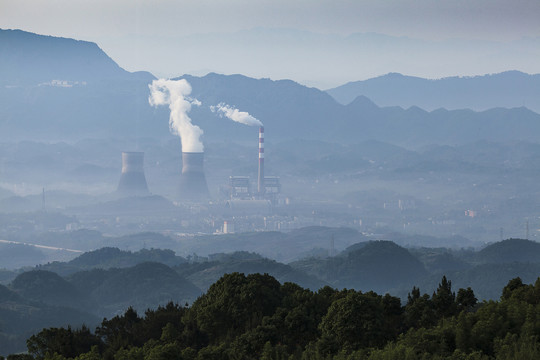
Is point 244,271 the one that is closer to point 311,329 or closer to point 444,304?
point 444,304

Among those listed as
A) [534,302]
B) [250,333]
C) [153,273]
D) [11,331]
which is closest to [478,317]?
[534,302]

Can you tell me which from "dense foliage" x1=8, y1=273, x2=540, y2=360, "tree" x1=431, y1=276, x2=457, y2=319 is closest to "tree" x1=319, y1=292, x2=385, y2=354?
"dense foliage" x1=8, y1=273, x2=540, y2=360

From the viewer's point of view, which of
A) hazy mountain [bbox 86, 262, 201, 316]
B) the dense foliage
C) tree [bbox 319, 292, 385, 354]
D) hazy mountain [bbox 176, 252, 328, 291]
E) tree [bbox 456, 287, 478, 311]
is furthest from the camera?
hazy mountain [bbox 176, 252, 328, 291]

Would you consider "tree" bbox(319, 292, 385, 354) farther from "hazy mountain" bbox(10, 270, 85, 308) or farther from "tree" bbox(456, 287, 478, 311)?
"hazy mountain" bbox(10, 270, 85, 308)

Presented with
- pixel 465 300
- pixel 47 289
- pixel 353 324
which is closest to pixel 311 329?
pixel 353 324

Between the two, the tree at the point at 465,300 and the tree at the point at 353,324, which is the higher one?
the tree at the point at 465,300

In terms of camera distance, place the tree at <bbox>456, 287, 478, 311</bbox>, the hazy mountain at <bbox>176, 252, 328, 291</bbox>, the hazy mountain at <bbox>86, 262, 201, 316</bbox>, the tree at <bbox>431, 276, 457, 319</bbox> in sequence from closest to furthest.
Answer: the tree at <bbox>431, 276, 457, 319</bbox> → the tree at <bbox>456, 287, 478, 311</bbox> → the hazy mountain at <bbox>86, 262, 201, 316</bbox> → the hazy mountain at <bbox>176, 252, 328, 291</bbox>

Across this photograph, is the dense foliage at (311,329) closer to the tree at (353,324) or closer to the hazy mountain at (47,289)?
the tree at (353,324)

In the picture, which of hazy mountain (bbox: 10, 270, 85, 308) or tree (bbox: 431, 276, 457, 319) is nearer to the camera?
tree (bbox: 431, 276, 457, 319)

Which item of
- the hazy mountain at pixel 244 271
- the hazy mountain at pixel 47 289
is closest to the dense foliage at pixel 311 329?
the hazy mountain at pixel 47 289
